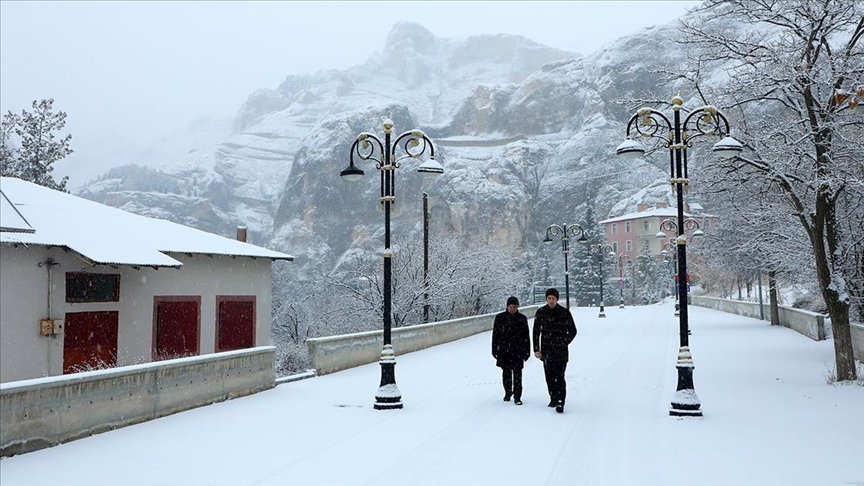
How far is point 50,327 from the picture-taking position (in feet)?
50.0

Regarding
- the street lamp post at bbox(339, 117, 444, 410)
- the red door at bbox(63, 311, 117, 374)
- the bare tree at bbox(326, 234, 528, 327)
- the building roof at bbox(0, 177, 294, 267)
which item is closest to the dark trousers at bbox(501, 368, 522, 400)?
the street lamp post at bbox(339, 117, 444, 410)

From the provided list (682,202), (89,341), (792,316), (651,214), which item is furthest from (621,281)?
(651,214)

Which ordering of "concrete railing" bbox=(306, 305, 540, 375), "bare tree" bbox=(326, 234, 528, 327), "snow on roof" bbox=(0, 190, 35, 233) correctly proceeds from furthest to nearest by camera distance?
"bare tree" bbox=(326, 234, 528, 327)
"concrete railing" bbox=(306, 305, 540, 375)
"snow on roof" bbox=(0, 190, 35, 233)

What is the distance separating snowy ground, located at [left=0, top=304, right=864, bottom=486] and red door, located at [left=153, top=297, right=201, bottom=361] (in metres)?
6.34

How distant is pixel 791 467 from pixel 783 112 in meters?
11.3

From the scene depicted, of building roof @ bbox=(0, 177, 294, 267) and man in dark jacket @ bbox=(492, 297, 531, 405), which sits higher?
building roof @ bbox=(0, 177, 294, 267)

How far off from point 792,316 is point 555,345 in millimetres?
22075

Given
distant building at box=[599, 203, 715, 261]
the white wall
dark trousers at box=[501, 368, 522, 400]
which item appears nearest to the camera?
dark trousers at box=[501, 368, 522, 400]

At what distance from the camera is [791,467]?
7.17 metres

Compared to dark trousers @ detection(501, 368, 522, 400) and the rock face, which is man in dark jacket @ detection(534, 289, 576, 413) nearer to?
dark trousers @ detection(501, 368, 522, 400)

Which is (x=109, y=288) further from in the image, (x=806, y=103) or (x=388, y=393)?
(x=806, y=103)

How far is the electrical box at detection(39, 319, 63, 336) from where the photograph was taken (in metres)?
15.1

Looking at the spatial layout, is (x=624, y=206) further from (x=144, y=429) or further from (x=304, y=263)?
(x=144, y=429)

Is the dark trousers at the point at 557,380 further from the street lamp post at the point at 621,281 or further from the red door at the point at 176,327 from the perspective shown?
the street lamp post at the point at 621,281
